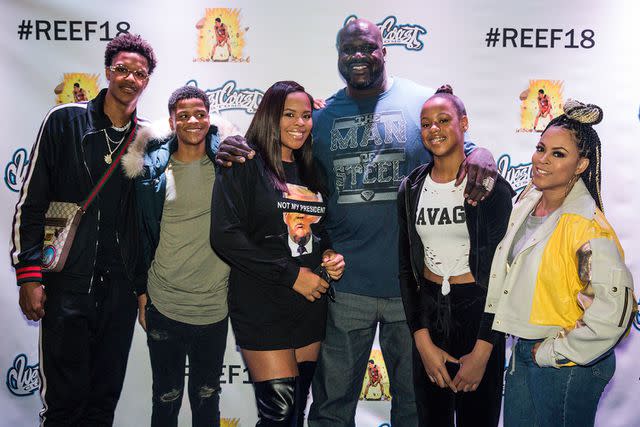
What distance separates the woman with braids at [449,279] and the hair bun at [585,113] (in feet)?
1.45

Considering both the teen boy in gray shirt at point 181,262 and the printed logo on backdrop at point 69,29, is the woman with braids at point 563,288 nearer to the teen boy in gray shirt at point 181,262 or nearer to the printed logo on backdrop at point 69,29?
the teen boy in gray shirt at point 181,262

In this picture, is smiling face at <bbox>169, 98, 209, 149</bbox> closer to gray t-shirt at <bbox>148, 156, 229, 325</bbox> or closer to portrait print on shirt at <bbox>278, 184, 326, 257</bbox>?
gray t-shirt at <bbox>148, 156, 229, 325</bbox>

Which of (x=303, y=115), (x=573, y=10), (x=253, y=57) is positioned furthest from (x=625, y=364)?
(x=253, y=57)

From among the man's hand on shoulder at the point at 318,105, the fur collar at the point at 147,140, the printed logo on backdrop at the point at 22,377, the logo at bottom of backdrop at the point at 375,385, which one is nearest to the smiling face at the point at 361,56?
the man's hand on shoulder at the point at 318,105

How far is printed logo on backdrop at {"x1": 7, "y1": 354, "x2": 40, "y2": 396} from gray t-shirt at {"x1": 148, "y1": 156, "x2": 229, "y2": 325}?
52.0 inches

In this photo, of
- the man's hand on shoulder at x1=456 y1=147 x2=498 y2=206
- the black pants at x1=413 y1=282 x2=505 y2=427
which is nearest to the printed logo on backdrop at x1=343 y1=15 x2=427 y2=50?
the man's hand on shoulder at x1=456 y1=147 x2=498 y2=206

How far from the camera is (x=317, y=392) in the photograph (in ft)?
10.5

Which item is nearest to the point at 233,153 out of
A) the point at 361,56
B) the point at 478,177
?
the point at 361,56

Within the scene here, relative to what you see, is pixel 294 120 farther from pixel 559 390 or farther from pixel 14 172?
pixel 14 172

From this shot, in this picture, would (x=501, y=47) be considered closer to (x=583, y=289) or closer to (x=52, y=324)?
(x=583, y=289)

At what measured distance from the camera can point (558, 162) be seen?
2.44 meters

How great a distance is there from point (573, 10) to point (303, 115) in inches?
76.9

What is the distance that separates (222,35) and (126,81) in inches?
33.1

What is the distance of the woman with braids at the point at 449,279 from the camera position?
2.69m
